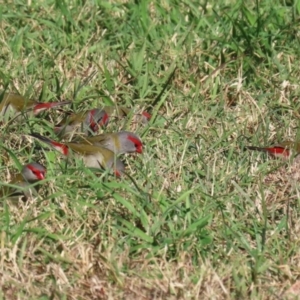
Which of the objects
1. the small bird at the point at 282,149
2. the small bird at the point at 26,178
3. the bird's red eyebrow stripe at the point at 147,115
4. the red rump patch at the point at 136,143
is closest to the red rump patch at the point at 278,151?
the small bird at the point at 282,149

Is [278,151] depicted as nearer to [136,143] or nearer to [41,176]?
[136,143]

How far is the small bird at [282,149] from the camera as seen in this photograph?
5.67 metres

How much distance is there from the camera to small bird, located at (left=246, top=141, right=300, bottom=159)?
5.67 m

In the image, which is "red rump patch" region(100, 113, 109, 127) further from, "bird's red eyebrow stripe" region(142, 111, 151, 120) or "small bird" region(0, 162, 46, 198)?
"small bird" region(0, 162, 46, 198)

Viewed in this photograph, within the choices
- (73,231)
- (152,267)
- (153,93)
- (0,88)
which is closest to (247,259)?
(152,267)

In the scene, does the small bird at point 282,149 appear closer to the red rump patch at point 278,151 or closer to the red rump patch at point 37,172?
the red rump patch at point 278,151

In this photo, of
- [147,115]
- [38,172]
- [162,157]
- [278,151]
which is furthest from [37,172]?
[278,151]

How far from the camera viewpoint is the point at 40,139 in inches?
221

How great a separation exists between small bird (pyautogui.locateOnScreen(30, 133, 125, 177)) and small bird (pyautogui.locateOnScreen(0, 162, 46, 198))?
315 millimetres

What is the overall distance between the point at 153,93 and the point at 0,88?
3.32 ft

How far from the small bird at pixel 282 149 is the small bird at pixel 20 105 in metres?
1.29

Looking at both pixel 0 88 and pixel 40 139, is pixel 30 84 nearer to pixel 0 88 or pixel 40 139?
pixel 0 88

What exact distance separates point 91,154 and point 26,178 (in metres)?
0.55

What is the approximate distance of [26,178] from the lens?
514 cm
